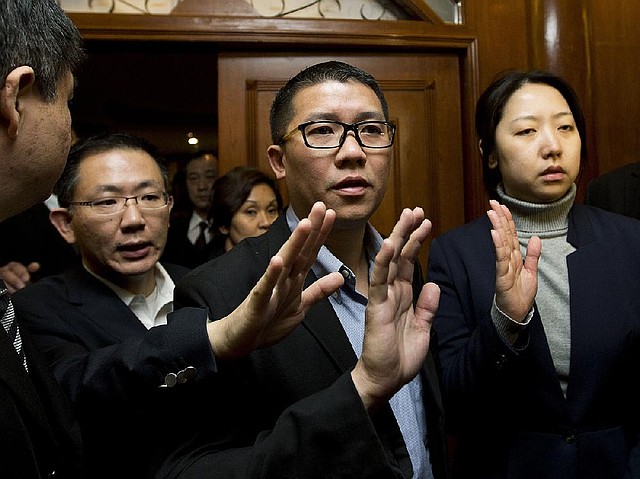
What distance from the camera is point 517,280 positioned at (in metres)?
1.35

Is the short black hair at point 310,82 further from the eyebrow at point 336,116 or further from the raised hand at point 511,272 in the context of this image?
the raised hand at point 511,272

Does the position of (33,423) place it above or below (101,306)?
below

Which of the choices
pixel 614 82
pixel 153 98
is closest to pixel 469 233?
pixel 614 82

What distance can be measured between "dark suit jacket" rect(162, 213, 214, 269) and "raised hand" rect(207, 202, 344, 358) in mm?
1831

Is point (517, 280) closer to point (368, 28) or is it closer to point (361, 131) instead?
point (361, 131)

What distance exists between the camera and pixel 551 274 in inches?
60.8

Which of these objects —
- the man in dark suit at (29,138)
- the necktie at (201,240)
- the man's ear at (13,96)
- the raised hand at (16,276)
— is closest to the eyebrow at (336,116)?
the man in dark suit at (29,138)

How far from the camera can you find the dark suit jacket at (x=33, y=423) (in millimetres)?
805

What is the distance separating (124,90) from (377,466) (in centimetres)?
615

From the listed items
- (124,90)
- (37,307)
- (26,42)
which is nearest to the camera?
(26,42)

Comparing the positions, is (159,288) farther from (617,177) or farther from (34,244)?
(617,177)

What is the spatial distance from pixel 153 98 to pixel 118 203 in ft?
17.7

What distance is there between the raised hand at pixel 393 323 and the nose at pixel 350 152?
0.86 feet

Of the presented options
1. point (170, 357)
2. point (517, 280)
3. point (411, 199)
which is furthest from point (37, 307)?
point (411, 199)
